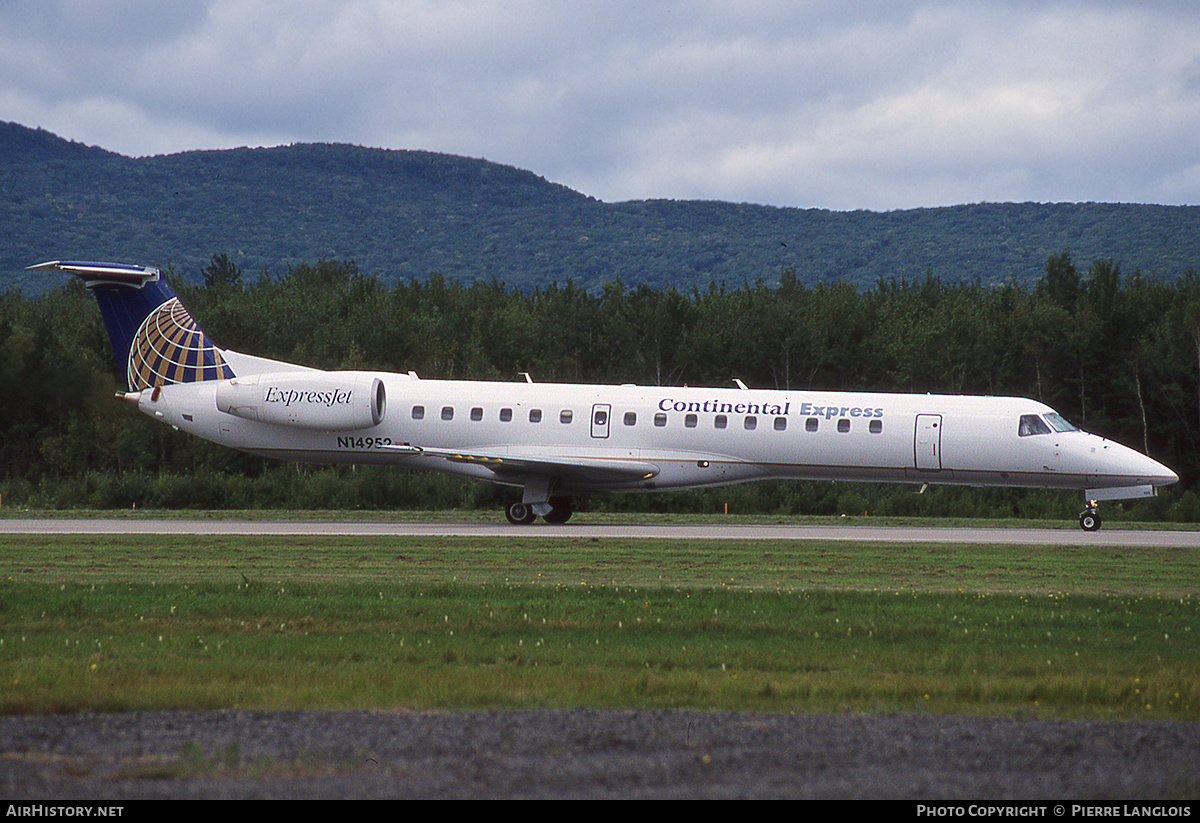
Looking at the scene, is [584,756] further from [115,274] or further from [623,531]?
[115,274]

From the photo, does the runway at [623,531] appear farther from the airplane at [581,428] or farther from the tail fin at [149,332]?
the tail fin at [149,332]

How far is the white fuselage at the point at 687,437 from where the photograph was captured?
26453 mm

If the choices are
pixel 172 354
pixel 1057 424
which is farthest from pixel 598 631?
pixel 172 354

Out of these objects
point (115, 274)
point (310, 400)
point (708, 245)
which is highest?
point (708, 245)

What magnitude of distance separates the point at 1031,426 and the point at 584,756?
2169 centimetres

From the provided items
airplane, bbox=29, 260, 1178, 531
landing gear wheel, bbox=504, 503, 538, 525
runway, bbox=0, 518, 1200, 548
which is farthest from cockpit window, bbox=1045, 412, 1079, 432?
landing gear wheel, bbox=504, 503, 538, 525

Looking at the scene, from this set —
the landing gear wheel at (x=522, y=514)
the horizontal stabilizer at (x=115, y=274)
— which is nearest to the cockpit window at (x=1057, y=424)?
the landing gear wheel at (x=522, y=514)

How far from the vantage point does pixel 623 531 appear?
25.8 metres

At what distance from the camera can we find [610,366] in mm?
57938

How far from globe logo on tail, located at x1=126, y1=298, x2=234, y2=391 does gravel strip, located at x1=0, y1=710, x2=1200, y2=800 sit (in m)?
22.9
